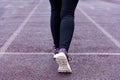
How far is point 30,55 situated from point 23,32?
3.30 m

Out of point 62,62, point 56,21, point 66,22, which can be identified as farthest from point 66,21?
point 62,62

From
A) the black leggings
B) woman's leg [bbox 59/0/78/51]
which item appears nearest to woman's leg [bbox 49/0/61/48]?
the black leggings

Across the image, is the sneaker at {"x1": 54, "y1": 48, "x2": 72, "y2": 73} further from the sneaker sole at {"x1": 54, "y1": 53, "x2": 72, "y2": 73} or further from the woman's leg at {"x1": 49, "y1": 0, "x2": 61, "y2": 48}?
the woman's leg at {"x1": 49, "y1": 0, "x2": 61, "y2": 48}

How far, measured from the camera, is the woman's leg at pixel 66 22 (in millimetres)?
4891

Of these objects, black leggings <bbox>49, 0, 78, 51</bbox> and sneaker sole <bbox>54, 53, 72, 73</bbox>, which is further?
black leggings <bbox>49, 0, 78, 51</bbox>

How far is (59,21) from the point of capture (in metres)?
5.46

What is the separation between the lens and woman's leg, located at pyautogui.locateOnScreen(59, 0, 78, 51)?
4891 mm

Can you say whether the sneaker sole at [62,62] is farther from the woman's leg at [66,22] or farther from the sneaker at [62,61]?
the woman's leg at [66,22]

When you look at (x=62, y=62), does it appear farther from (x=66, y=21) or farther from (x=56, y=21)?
(x=56, y=21)

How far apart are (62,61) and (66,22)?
0.62 m

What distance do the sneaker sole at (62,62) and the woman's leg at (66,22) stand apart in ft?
0.79

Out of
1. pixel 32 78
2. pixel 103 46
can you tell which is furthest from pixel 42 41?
pixel 32 78

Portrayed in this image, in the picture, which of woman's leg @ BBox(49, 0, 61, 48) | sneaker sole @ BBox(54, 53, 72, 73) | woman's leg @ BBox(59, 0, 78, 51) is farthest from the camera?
woman's leg @ BBox(49, 0, 61, 48)

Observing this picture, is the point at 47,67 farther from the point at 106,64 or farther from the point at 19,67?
the point at 106,64
